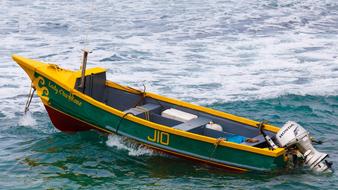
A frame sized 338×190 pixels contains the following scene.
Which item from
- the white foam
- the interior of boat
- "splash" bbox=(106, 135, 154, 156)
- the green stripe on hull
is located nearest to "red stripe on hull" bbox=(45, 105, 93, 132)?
the green stripe on hull

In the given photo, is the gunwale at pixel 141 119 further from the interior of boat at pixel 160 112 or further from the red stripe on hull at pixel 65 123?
the red stripe on hull at pixel 65 123

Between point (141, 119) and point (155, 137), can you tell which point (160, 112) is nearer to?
point (141, 119)

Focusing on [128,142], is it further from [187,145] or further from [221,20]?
[221,20]

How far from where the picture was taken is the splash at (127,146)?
16.2 metres

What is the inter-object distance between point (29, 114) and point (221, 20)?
1800cm

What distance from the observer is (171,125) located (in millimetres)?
16875

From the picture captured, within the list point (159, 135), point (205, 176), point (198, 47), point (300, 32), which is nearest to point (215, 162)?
point (205, 176)

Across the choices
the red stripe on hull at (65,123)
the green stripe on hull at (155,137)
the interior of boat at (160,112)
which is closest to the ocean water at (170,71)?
the red stripe on hull at (65,123)

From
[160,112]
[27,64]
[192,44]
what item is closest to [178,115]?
[160,112]

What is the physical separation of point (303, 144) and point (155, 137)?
3619 mm

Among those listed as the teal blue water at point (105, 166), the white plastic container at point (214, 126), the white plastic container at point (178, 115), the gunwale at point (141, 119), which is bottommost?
the teal blue water at point (105, 166)

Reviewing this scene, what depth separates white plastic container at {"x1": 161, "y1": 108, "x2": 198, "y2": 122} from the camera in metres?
16.7

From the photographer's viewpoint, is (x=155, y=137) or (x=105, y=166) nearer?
(x=155, y=137)

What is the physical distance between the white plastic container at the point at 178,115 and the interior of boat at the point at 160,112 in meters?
0.04
